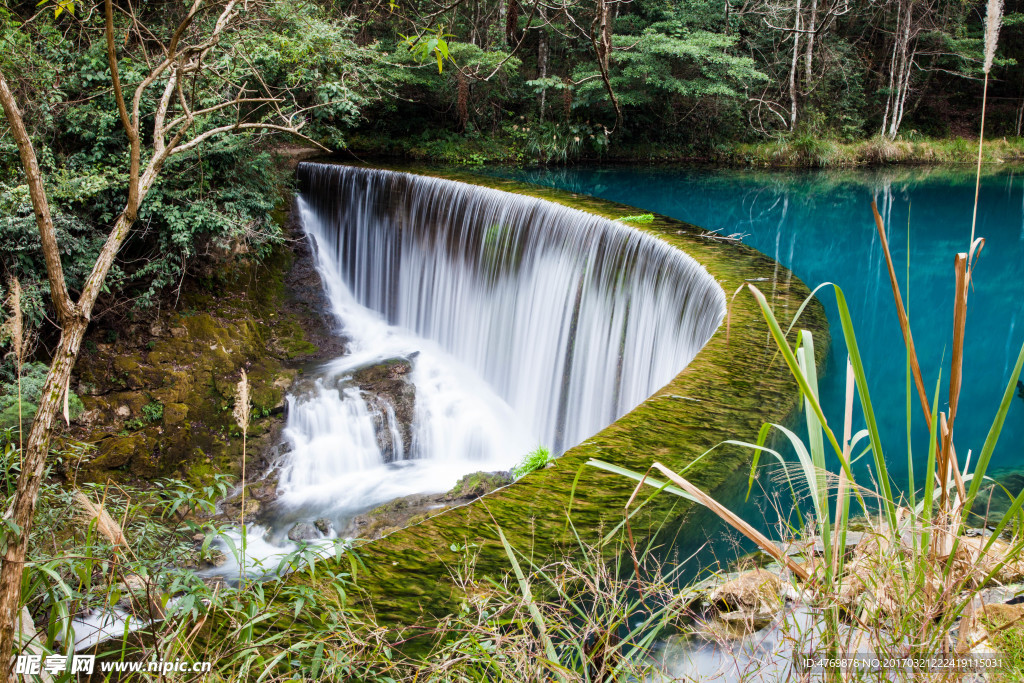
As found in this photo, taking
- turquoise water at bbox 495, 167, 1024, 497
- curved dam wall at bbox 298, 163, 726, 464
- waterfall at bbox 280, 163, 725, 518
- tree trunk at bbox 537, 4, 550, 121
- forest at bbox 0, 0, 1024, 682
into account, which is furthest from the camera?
tree trunk at bbox 537, 4, 550, 121

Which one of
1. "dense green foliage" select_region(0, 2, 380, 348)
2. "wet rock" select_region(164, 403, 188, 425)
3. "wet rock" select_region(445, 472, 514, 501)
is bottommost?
"wet rock" select_region(445, 472, 514, 501)

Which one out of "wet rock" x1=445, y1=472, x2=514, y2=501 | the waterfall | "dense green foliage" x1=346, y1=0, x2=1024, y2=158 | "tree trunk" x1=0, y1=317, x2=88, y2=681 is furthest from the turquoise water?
"wet rock" x1=445, y1=472, x2=514, y2=501

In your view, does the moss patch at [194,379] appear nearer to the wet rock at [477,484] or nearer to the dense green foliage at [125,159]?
the dense green foliage at [125,159]

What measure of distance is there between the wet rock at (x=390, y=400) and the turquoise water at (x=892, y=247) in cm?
474

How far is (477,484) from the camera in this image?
6297 mm

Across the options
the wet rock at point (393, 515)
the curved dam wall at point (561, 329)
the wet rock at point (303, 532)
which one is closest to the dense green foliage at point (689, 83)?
the curved dam wall at point (561, 329)

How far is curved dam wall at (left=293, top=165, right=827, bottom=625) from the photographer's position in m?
2.66

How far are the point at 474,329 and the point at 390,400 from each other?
66.4 inches

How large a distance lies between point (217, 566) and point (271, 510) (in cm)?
125

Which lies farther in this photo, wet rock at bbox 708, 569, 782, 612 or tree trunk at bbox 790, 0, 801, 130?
tree trunk at bbox 790, 0, 801, 130

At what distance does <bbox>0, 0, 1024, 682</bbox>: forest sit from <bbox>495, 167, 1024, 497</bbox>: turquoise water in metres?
0.08

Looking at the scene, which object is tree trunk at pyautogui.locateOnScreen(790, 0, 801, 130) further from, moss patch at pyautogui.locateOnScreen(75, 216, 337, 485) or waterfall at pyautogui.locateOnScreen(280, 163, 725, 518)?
moss patch at pyautogui.locateOnScreen(75, 216, 337, 485)

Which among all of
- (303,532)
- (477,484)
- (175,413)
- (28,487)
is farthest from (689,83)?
(28,487)

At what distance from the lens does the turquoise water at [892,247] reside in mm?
5168
